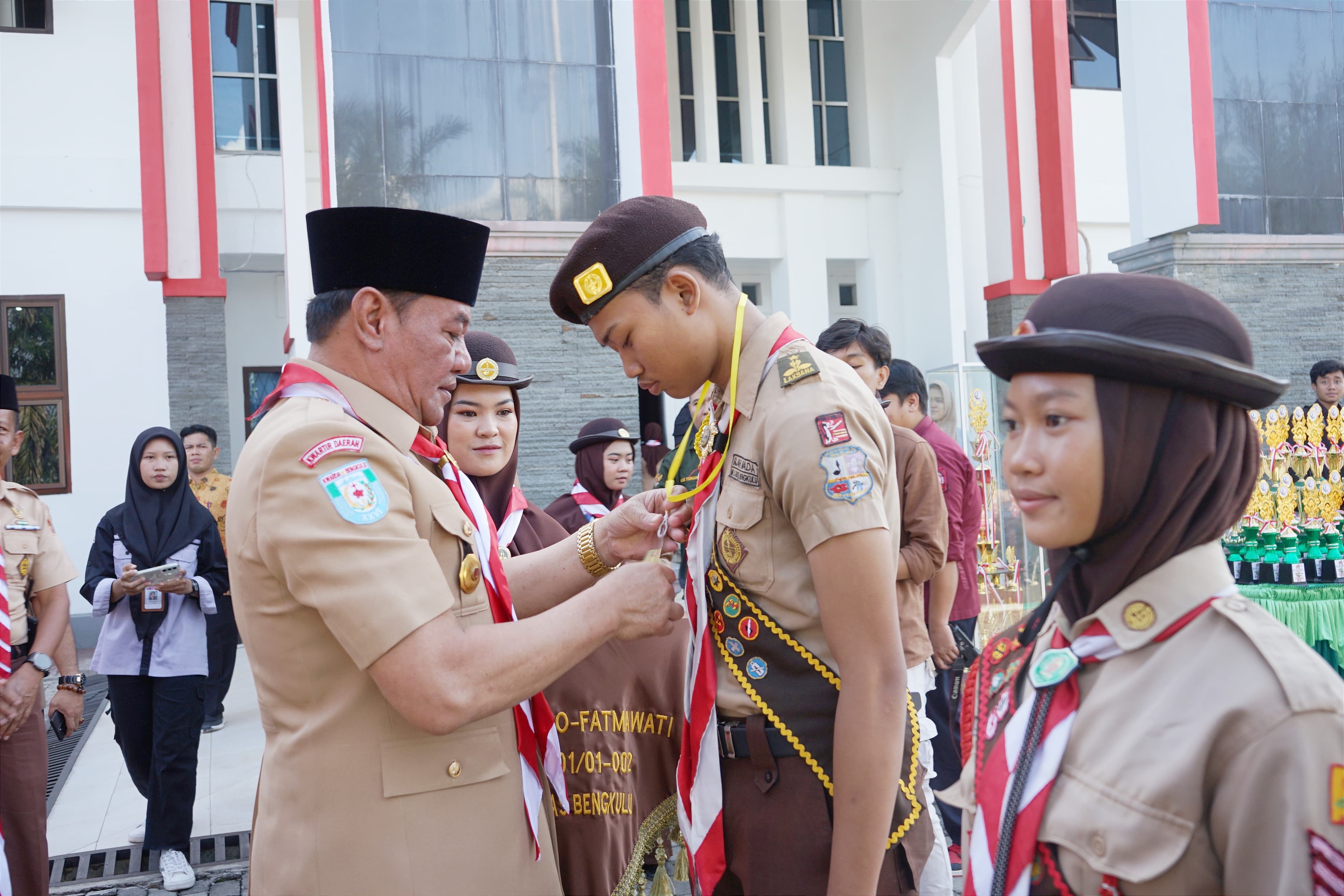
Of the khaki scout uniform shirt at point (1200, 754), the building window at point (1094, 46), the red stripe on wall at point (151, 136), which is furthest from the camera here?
the building window at point (1094, 46)

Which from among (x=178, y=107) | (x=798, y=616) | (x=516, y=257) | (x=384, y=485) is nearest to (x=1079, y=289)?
(x=798, y=616)

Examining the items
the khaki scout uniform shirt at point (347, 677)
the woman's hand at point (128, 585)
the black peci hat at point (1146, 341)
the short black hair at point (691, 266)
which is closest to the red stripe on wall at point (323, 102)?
the woman's hand at point (128, 585)

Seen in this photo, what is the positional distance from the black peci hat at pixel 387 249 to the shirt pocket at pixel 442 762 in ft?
2.63

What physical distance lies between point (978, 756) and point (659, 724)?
141 cm

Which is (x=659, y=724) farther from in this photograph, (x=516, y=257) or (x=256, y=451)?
(x=516, y=257)

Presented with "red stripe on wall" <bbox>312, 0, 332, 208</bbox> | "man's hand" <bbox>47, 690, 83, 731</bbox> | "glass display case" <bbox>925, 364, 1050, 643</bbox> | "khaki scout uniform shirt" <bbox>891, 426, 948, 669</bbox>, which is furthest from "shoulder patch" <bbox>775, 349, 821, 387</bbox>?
"red stripe on wall" <bbox>312, 0, 332, 208</bbox>

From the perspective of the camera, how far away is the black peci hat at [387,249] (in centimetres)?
176

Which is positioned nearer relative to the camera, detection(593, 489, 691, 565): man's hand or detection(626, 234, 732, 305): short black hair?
detection(626, 234, 732, 305): short black hair

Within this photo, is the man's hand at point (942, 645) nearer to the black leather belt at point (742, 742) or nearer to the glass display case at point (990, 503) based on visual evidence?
the glass display case at point (990, 503)

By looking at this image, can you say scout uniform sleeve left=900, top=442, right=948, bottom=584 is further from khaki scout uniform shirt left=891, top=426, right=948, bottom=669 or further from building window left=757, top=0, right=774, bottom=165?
building window left=757, top=0, right=774, bottom=165

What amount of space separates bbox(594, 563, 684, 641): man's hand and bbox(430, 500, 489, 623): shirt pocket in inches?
8.6

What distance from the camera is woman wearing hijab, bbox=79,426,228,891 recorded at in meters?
4.33

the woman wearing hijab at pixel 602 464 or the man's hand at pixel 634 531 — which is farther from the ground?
the woman wearing hijab at pixel 602 464

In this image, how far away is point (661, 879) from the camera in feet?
8.34
